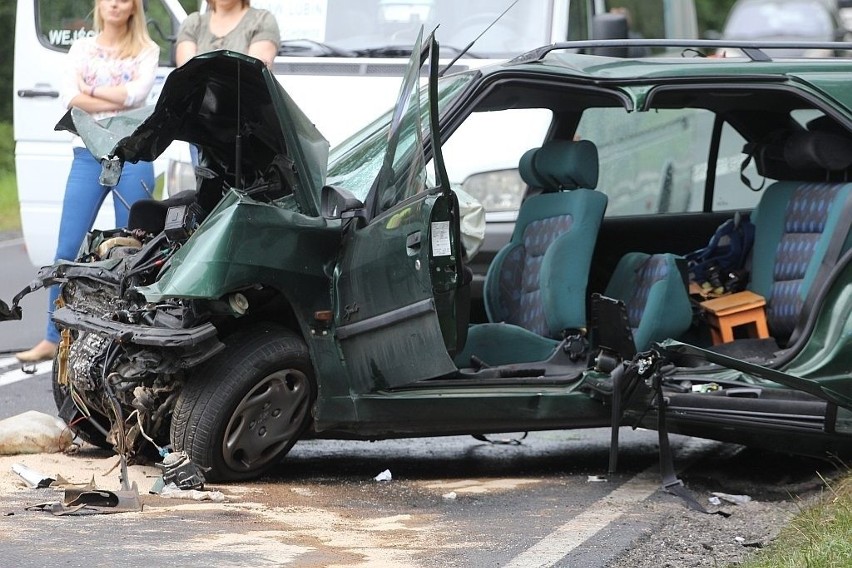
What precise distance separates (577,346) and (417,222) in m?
1.50

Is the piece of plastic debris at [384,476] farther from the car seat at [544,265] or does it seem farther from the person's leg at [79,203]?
the person's leg at [79,203]

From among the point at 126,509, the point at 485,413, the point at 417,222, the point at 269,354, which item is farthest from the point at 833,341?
the point at 126,509

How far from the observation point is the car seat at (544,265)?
730 cm

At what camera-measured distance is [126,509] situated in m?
5.88

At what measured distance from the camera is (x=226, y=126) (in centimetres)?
674

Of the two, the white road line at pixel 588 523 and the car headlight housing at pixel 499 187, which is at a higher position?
the car headlight housing at pixel 499 187

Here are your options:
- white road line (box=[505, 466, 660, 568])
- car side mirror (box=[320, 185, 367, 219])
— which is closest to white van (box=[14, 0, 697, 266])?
white road line (box=[505, 466, 660, 568])

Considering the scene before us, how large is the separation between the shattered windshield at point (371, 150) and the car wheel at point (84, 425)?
1.44 meters

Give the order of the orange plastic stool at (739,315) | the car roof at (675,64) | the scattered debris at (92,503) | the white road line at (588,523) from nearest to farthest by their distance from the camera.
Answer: the white road line at (588,523)
the scattered debris at (92,503)
the car roof at (675,64)
the orange plastic stool at (739,315)

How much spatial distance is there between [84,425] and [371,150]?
1742 millimetres

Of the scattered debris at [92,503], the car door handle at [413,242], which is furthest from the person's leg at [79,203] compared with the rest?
the car door handle at [413,242]

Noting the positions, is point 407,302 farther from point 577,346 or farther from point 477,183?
point 477,183

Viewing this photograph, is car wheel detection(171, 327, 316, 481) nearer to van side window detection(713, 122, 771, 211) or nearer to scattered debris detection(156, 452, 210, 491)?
scattered debris detection(156, 452, 210, 491)

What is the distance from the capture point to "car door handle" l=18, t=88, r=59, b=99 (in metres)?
11.5
